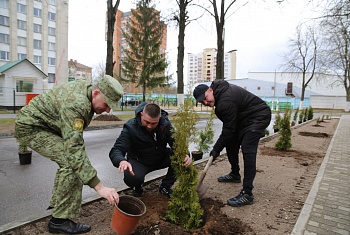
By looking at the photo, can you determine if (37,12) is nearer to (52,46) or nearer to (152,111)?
(52,46)

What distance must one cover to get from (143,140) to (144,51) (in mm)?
26023

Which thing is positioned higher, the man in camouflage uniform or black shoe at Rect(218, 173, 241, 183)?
the man in camouflage uniform

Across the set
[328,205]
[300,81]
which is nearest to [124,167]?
[328,205]

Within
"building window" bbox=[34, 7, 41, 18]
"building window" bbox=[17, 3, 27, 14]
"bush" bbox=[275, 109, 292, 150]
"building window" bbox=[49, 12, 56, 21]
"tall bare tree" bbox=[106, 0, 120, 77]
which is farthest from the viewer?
"building window" bbox=[49, 12, 56, 21]

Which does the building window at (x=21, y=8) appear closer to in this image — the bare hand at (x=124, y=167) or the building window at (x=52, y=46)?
the building window at (x=52, y=46)

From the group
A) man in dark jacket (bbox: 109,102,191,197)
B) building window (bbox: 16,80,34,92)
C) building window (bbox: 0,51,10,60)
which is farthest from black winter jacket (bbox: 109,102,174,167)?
building window (bbox: 0,51,10,60)

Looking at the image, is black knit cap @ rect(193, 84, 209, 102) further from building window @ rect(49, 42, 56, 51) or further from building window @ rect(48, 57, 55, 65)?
building window @ rect(49, 42, 56, 51)

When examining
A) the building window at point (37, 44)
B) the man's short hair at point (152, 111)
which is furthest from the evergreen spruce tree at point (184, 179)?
the building window at point (37, 44)

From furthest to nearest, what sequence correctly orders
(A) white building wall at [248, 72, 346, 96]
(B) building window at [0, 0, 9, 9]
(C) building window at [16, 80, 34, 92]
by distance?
1. (A) white building wall at [248, 72, 346, 96]
2. (B) building window at [0, 0, 9, 9]
3. (C) building window at [16, 80, 34, 92]

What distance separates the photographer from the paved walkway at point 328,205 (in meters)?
2.89

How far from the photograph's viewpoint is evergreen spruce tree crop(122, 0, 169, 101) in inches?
1096

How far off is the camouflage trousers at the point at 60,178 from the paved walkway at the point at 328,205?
88.9 inches

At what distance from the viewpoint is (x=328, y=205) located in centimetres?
359

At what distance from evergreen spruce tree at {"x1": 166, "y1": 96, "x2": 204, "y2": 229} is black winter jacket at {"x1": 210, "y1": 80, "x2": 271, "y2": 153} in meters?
0.71
